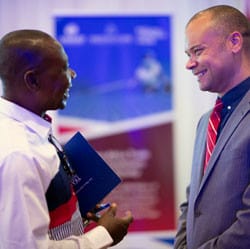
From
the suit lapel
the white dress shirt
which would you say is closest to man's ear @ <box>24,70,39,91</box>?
the white dress shirt

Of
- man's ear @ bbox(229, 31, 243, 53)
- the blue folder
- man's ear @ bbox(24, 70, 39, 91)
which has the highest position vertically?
man's ear @ bbox(229, 31, 243, 53)

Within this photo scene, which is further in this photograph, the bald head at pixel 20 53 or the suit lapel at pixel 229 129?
the suit lapel at pixel 229 129

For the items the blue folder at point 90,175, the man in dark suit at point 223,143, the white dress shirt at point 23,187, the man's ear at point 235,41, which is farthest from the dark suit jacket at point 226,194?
the white dress shirt at point 23,187

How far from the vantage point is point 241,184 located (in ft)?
4.70

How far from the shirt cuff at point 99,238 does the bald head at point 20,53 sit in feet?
1.74

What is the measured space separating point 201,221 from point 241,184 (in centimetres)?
21

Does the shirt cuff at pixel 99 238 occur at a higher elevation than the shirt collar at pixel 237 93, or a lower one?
lower

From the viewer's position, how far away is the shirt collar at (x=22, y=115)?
124 cm

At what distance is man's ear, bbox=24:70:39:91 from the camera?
1232mm

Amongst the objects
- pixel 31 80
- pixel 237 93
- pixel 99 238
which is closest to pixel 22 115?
A: pixel 31 80

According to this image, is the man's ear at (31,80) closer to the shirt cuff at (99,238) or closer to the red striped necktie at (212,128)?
the shirt cuff at (99,238)

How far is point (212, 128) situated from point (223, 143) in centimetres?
17

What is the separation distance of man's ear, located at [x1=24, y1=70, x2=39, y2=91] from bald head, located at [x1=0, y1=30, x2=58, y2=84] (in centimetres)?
1

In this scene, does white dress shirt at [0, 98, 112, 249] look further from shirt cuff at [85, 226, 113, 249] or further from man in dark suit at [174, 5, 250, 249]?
man in dark suit at [174, 5, 250, 249]
